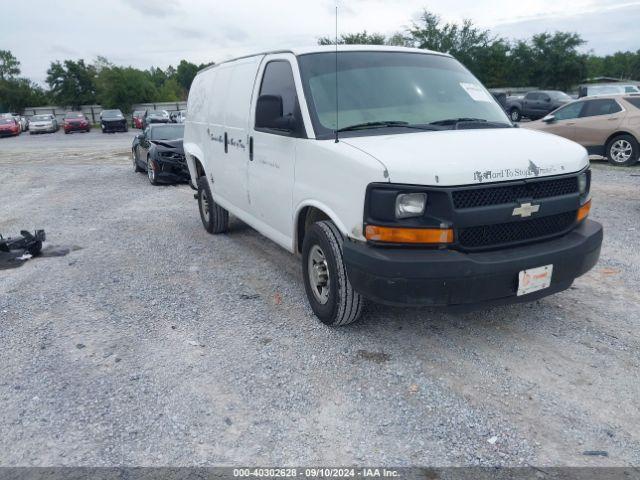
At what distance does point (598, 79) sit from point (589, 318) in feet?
201

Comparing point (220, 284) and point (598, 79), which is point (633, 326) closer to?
point (220, 284)

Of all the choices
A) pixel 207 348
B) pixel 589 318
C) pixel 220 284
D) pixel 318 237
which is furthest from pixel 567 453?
pixel 220 284

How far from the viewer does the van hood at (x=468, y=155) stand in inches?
124

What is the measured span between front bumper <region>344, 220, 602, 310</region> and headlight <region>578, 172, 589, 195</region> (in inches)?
22.1

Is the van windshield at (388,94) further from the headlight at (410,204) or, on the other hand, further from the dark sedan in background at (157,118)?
the dark sedan in background at (157,118)

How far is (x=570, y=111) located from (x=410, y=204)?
436 inches

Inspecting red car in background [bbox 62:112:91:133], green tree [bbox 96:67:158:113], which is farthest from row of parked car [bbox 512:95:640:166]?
green tree [bbox 96:67:158:113]

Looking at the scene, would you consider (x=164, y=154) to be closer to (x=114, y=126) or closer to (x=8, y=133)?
(x=114, y=126)

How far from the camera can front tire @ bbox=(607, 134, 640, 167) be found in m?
11.5

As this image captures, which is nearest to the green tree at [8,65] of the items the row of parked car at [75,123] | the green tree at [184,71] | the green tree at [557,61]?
the green tree at [184,71]

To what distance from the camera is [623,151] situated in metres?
11.6

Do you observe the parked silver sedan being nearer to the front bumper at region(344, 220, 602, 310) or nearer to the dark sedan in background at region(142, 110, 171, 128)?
the dark sedan in background at region(142, 110, 171, 128)

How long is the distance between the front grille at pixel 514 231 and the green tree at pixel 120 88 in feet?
193

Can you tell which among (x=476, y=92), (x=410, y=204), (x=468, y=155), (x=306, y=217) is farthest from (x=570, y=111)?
(x=410, y=204)
